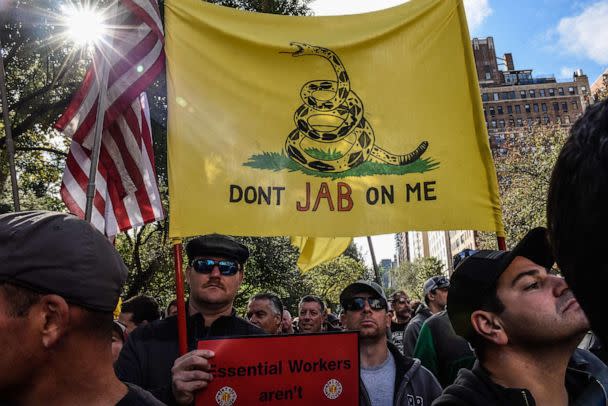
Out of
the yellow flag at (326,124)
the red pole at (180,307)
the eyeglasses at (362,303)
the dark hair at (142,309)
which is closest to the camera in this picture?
the red pole at (180,307)

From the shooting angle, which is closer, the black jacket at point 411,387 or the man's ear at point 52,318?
the man's ear at point 52,318

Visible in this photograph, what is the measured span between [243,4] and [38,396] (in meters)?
12.3

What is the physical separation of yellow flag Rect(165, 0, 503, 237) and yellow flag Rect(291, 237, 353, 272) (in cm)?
217

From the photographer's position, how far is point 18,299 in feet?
4.31

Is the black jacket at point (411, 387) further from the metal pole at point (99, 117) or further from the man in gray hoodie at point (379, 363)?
the metal pole at point (99, 117)

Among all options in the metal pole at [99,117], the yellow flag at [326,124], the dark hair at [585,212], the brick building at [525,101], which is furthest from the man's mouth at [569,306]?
the brick building at [525,101]

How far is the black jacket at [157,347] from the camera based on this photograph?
286 cm

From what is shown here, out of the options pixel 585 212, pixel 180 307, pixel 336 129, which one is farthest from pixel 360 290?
pixel 585 212

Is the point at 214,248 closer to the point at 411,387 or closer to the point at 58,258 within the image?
the point at 411,387

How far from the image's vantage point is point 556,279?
2.24 metres

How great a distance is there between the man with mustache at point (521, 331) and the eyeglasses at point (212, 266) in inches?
56.3

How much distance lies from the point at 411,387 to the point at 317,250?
261 centimetres

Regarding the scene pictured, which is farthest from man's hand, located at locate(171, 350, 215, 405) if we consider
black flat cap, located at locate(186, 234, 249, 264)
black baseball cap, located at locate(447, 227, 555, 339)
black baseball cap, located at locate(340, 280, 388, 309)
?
black baseball cap, located at locate(340, 280, 388, 309)

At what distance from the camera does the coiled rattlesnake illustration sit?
11.9 ft
